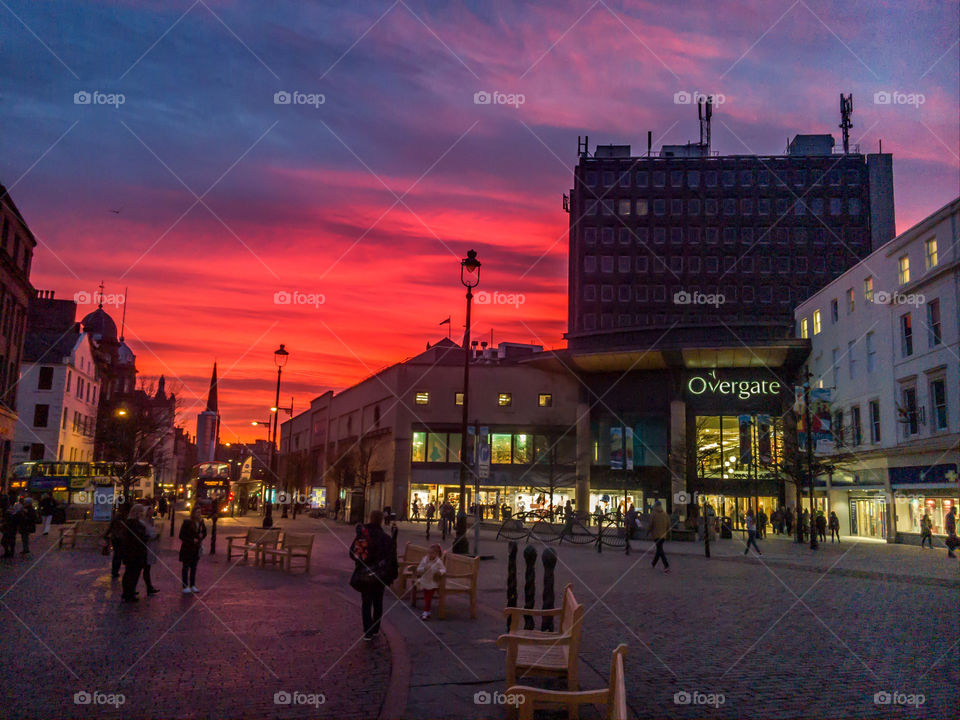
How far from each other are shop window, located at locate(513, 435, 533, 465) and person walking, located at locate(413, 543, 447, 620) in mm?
45375

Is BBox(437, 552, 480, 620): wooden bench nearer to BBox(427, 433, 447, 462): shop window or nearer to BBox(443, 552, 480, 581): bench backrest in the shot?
BBox(443, 552, 480, 581): bench backrest

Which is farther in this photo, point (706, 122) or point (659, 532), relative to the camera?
point (706, 122)

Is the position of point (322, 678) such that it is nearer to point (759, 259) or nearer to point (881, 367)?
point (881, 367)

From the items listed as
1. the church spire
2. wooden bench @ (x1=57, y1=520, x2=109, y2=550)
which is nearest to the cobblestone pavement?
wooden bench @ (x1=57, y1=520, x2=109, y2=550)

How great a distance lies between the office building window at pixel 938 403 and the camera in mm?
33281

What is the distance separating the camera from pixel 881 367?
1537 inches

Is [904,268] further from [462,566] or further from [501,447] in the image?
[462,566]

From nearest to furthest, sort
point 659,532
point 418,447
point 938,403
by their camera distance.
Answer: point 659,532
point 938,403
point 418,447

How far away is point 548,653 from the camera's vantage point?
7.66 metres

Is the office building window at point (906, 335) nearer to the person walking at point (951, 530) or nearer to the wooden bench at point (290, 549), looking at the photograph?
the person walking at point (951, 530)

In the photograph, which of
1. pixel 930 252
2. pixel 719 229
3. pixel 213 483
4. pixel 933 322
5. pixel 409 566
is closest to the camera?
pixel 409 566

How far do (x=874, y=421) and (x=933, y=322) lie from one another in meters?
7.98

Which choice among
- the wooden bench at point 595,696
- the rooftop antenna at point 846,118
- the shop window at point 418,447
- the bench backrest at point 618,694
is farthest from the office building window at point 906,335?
the rooftop antenna at point 846,118

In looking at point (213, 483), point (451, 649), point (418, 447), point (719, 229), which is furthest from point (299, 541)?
point (719, 229)
